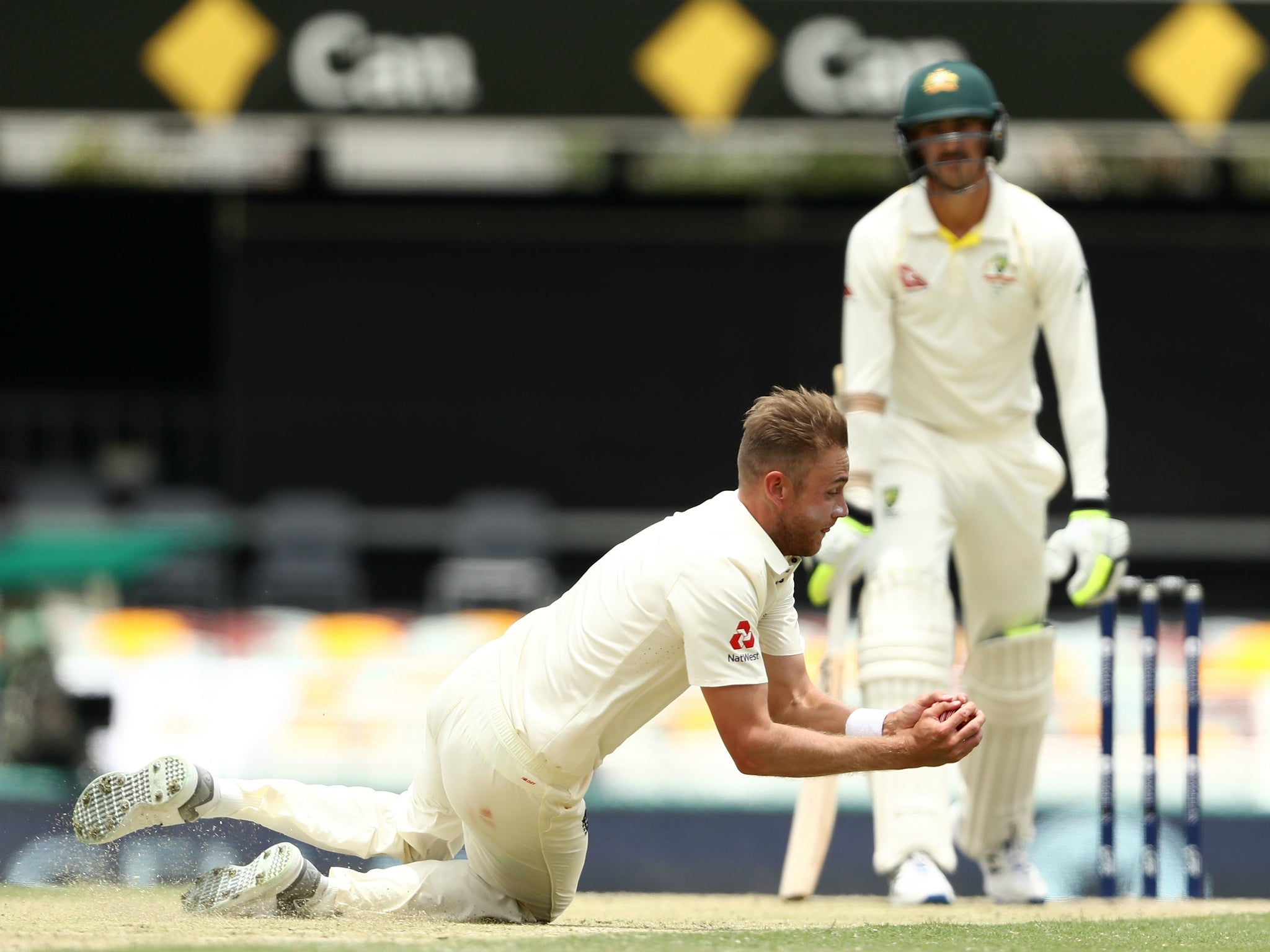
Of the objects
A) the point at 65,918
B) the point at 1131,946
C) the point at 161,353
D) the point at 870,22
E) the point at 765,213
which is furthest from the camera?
the point at 161,353

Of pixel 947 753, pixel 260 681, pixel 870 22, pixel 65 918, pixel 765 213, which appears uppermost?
pixel 870 22

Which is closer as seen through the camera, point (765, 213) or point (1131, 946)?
point (1131, 946)

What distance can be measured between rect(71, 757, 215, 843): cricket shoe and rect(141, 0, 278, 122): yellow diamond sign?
6.28 m

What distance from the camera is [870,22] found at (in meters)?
9.77

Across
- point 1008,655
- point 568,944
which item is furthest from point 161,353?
point 568,944

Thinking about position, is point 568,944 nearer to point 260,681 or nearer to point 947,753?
point 947,753

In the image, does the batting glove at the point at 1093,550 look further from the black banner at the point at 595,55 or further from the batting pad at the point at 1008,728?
the black banner at the point at 595,55

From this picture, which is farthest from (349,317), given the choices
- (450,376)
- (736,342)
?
(736,342)

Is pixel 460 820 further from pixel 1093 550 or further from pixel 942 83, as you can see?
pixel 942 83

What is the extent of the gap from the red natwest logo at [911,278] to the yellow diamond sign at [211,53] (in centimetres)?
535

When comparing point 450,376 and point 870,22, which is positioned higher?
point 870,22

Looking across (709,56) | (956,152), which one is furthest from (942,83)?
(709,56)

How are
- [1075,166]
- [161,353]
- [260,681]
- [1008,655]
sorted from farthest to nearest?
[161,353] → [1075,166] → [260,681] → [1008,655]

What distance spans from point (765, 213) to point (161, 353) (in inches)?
171
